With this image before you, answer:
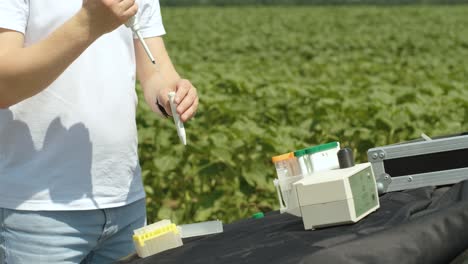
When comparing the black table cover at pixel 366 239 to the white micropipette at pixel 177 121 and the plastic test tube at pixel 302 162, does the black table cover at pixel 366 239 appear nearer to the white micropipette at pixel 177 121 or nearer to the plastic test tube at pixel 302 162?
the plastic test tube at pixel 302 162

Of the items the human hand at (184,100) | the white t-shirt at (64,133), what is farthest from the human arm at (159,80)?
the white t-shirt at (64,133)

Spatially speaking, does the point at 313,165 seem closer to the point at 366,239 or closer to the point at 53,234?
the point at 366,239

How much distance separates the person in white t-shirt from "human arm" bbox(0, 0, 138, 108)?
0.5 inches

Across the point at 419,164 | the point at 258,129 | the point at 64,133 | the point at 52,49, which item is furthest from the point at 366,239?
the point at 258,129

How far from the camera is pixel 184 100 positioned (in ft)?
6.72

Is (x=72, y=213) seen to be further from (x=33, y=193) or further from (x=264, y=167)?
(x=264, y=167)

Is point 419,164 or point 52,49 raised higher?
point 52,49

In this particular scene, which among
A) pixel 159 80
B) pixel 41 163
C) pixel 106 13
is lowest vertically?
pixel 41 163

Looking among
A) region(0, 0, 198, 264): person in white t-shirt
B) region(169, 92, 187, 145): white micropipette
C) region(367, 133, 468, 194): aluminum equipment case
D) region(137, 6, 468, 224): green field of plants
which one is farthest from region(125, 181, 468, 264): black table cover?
region(137, 6, 468, 224): green field of plants

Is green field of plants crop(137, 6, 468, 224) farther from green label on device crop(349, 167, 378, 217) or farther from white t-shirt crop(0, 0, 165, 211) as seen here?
green label on device crop(349, 167, 378, 217)

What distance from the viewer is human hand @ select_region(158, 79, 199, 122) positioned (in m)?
2.02

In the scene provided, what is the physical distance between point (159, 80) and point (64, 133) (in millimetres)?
303

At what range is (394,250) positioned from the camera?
1479 mm

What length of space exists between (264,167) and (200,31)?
21.8 meters
